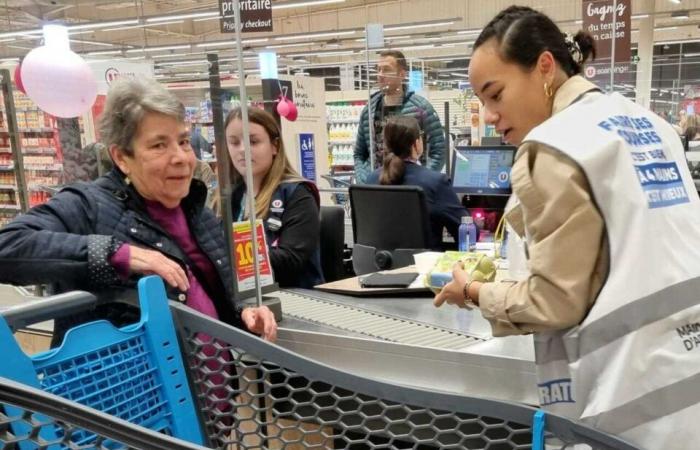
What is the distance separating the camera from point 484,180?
354 cm

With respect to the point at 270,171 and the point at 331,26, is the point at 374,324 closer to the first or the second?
the point at 270,171

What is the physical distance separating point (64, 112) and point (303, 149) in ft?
17.0

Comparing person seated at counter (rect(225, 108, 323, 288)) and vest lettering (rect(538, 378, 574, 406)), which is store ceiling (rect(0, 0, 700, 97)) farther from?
vest lettering (rect(538, 378, 574, 406))

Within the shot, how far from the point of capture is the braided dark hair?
4.09 feet

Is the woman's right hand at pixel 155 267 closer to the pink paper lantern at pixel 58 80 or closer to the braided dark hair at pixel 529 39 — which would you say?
the braided dark hair at pixel 529 39

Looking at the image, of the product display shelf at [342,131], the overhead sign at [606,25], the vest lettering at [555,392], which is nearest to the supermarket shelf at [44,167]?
the product display shelf at [342,131]

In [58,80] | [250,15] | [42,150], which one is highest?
[250,15]

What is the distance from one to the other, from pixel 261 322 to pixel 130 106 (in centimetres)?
65

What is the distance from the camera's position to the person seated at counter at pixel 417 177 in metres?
3.33

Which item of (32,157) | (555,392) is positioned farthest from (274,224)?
(32,157)

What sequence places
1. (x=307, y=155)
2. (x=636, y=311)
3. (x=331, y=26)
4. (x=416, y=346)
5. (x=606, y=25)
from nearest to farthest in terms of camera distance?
(x=636, y=311) < (x=416, y=346) < (x=606, y=25) < (x=307, y=155) < (x=331, y=26)

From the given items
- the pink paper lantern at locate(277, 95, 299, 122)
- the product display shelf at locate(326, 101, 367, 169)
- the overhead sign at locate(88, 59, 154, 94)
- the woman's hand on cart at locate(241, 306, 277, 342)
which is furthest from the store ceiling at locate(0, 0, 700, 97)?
the woman's hand on cart at locate(241, 306, 277, 342)

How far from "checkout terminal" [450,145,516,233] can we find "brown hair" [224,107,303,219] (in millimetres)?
1276

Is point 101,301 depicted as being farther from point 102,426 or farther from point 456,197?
point 456,197
